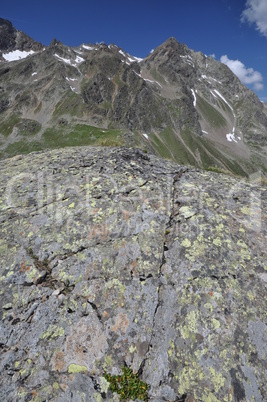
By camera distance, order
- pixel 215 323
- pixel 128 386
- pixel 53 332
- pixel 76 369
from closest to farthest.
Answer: pixel 128 386 → pixel 76 369 → pixel 53 332 → pixel 215 323

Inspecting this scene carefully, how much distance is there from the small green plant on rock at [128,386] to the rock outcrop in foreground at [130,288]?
0.52 feet

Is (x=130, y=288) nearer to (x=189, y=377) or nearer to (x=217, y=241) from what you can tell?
(x=189, y=377)

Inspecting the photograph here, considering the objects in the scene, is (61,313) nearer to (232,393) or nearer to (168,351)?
(168,351)

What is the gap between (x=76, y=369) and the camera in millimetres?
6215

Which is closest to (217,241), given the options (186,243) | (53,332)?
(186,243)

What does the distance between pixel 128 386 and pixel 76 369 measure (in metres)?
1.42

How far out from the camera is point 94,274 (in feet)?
25.9

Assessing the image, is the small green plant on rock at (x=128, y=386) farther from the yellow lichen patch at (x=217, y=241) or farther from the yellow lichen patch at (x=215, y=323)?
the yellow lichen patch at (x=217, y=241)

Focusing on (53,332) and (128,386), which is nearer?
(128,386)

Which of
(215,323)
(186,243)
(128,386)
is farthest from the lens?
(186,243)

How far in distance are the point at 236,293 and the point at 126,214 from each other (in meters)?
4.79

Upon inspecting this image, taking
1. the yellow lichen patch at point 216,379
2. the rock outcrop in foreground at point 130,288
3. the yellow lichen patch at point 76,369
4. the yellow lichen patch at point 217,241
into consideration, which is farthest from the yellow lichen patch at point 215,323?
the yellow lichen patch at point 76,369

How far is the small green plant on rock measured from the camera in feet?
19.7

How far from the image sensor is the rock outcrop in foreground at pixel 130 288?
20.2 ft
